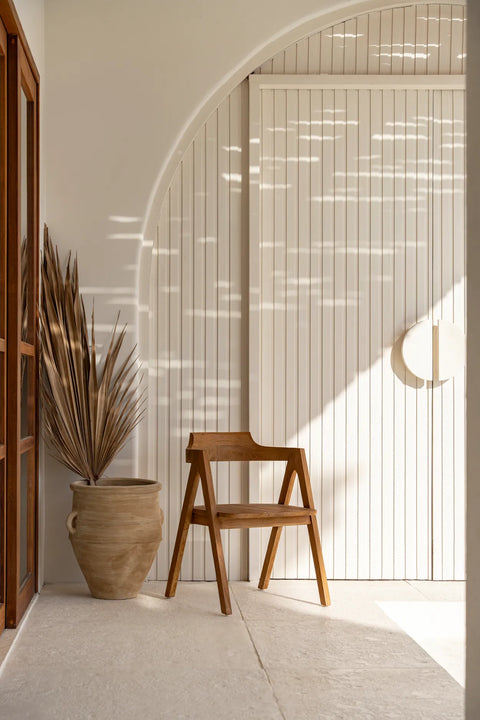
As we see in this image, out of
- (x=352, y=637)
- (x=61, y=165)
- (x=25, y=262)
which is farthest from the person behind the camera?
(x=61, y=165)

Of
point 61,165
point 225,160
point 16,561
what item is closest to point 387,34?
point 225,160

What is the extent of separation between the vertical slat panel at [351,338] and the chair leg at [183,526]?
0.90m

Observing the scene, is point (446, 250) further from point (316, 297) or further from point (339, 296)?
point (316, 297)

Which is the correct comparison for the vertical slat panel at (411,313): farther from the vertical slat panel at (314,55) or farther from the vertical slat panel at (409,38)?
the vertical slat panel at (314,55)

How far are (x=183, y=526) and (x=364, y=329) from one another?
4.49 ft

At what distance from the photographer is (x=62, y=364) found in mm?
3654

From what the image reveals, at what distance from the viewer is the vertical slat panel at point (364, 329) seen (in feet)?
13.6

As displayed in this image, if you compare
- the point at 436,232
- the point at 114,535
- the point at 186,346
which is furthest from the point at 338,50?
the point at 114,535

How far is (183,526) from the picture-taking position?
3625 mm

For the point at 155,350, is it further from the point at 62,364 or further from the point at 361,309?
the point at 361,309

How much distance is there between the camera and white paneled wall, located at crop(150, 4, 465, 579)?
4090 millimetres

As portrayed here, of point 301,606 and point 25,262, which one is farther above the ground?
point 25,262

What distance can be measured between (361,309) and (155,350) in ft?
3.49

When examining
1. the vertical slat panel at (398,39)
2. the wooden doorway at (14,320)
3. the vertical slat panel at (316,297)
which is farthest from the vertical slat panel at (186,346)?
the vertical slat panel at (398,39)
